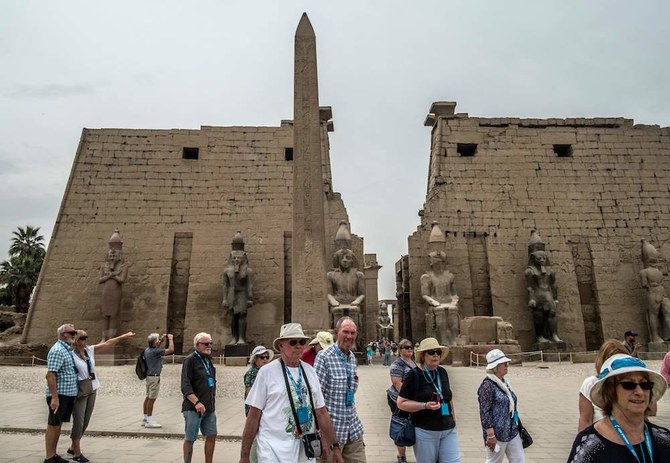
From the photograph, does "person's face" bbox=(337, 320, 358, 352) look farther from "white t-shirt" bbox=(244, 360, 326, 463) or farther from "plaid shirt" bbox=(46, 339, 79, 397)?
"plaid shirt" bbox=(46, 339, 79, 397)

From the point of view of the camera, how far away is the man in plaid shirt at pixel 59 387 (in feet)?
12.5

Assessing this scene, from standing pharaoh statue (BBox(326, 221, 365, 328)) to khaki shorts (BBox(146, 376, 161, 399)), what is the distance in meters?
5.77

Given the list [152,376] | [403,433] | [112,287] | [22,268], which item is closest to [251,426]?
[403,433]

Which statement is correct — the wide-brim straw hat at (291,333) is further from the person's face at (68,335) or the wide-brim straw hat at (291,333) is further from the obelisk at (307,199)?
the obelisk at (307,199)

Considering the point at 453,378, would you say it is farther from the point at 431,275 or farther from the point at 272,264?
the point at 272,264

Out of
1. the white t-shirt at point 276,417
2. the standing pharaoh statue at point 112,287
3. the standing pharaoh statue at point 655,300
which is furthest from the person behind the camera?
the standing pharaoh statue at point 655,300

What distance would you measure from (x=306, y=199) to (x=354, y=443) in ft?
18.6

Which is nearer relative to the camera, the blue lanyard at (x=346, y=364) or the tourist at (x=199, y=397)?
the blue lanyard at (x=346, y=364)

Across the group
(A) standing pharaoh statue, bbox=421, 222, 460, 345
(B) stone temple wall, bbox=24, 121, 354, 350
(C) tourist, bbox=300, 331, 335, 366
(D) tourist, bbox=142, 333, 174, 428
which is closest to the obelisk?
(D) tourist, bbox=142, 333, 174, 428

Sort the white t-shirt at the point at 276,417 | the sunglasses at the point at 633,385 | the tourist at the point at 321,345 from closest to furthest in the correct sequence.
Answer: the sunglasses at the point at 633,385, the white t-shirt at the point at 276,417, the tourist at the point at 321,345

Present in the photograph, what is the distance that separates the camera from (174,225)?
562 inches

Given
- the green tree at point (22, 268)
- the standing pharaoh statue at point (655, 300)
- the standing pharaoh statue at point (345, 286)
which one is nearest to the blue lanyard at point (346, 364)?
the standing pharaoh statue at point (345, 286)

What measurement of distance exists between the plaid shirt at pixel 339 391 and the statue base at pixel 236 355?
30.4ft

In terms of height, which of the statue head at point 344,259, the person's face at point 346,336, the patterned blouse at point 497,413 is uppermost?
the statue head at point 344,259
